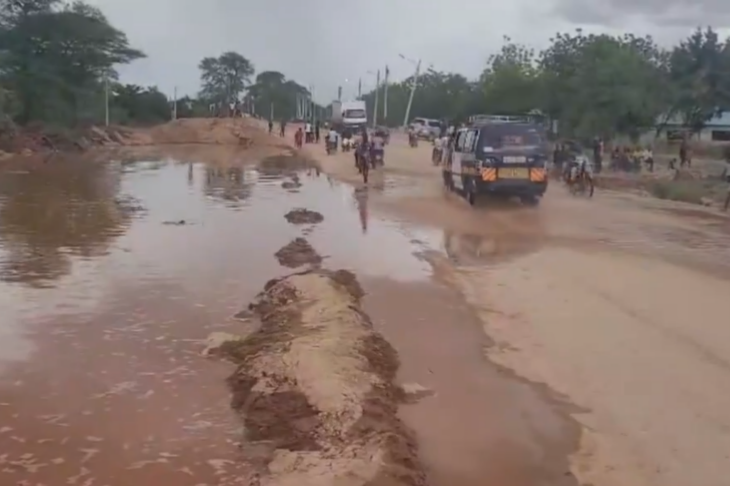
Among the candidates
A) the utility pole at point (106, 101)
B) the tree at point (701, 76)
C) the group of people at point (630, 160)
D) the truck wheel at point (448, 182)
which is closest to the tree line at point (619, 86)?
the tree at point (701, 76)

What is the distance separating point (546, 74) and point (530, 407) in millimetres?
51559

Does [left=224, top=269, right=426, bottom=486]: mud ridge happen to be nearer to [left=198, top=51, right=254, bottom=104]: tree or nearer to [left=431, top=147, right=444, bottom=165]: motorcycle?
[left=431, top=147, right=444, bottom=165]: motorcycle

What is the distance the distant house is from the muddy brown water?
37360 mm

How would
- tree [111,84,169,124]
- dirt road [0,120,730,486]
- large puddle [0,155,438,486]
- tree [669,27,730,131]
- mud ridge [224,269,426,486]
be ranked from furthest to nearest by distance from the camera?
tree [111,84,169,124] < tree [669,27,730,131] < large puddle [0,155,438,486] < dirt road [0,120,730,486] < mud ridge [224,269,426,486]

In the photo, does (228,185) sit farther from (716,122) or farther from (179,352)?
(716,122)

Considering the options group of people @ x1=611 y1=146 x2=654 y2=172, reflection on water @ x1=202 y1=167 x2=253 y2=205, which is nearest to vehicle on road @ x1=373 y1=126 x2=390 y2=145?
reflection on water @ x1=202 y1=167 x2=253 y2=205

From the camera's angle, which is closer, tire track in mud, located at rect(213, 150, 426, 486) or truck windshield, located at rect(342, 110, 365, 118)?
tire track in mud, located at rect(213, 150, 426, 486)

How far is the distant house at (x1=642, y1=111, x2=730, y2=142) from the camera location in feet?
172

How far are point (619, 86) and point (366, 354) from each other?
36092 mm

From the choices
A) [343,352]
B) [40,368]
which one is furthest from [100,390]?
[343,352]

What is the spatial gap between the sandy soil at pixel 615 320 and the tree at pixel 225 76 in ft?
323

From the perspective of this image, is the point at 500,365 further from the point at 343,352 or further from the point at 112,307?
the point at 112,307

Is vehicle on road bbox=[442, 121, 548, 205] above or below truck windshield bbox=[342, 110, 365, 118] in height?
below

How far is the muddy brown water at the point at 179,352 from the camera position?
242 inches
